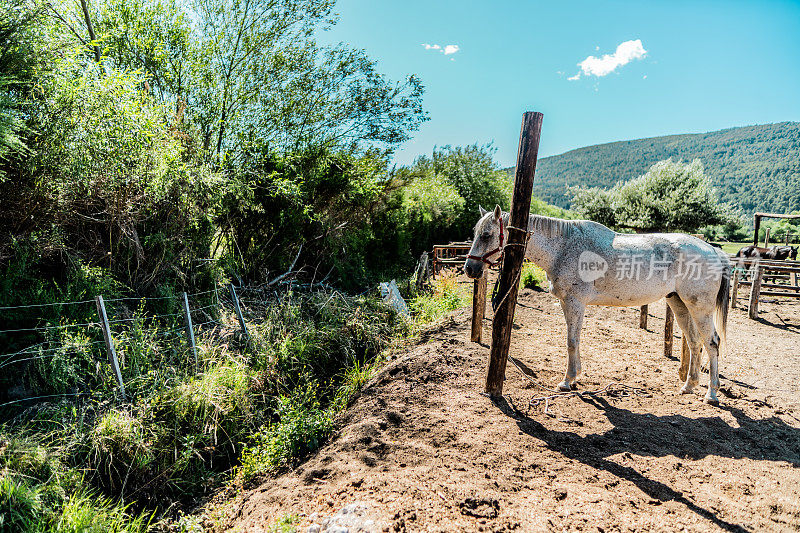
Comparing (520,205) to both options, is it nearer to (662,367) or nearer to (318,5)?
(662,367)

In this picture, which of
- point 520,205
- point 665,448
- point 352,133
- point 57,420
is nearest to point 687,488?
point 665,448

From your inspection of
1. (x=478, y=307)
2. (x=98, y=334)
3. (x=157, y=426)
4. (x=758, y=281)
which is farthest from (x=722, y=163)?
(x=98, y=334)

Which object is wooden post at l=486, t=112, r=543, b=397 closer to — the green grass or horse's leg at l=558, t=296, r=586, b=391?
horse's leg at l=558, t=296, r=586, b=391

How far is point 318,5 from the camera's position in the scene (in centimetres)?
823

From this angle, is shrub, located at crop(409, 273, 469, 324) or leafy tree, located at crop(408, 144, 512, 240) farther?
leafy tree, located at crop(408, 144, 512, 240)

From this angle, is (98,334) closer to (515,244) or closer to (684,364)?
(515,244)

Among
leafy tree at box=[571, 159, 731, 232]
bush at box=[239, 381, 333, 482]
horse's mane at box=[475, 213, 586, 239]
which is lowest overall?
bush at box=[239, 381, 333, 482]

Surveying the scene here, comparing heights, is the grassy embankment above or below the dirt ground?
below

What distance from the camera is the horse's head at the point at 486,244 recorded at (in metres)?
3.89

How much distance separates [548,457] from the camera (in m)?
3.09

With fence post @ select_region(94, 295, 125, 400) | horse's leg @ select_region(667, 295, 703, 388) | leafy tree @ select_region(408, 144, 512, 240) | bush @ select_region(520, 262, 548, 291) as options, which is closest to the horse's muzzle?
horse's leg @ select_region(667, 295, 703, 388)

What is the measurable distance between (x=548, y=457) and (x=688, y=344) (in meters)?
2.79

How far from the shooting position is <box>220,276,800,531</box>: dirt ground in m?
2.46

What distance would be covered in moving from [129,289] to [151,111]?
7.82ft
